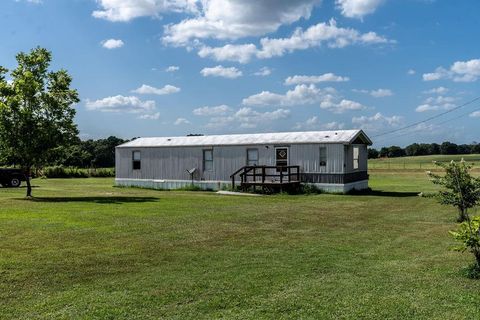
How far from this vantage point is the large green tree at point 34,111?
20078mm

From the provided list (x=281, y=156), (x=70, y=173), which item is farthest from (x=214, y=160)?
(x=70, y=173)

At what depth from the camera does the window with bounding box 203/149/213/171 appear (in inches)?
1090

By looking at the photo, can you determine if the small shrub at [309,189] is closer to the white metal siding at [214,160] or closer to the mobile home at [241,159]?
the mobile home at [241,159]

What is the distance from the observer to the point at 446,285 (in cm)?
671

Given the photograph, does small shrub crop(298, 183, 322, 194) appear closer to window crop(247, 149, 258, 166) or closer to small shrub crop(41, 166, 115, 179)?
window crop(247, 149, 258, 166)

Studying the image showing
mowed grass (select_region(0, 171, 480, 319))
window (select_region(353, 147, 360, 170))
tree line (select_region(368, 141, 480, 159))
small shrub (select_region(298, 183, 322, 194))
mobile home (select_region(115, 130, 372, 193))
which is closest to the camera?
mowed grass (select_region(0, 171, 480, 319))

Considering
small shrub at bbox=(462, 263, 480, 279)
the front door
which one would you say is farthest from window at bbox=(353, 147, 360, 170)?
small shrub at bbox=(462, 263, 480, 279)

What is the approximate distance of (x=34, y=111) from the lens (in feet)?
68.1

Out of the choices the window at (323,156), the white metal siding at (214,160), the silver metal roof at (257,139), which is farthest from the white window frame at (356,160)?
the window at (323,156)

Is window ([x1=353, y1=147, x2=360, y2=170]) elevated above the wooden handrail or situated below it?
above

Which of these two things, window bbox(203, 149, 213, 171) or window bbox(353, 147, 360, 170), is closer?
window bbox(353, 147, 360, 170)

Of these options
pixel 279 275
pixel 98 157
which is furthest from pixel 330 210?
pixel 98 157

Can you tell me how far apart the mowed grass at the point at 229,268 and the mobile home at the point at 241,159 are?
34.2ft

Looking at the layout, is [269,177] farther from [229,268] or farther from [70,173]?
[70,173]
